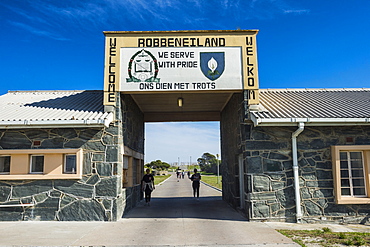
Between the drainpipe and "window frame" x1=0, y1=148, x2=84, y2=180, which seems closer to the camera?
the drainpipe

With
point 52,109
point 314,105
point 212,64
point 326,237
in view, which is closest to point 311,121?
point 314,105

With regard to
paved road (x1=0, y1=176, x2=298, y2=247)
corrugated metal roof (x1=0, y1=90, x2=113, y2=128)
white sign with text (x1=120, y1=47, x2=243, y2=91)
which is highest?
white sign with text (x1=120, y1=47, x2=243, y2=91)

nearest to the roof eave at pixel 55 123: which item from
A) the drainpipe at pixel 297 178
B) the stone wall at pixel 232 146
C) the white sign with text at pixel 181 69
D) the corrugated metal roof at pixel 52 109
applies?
the corrugated metal roof at pixel 52 109

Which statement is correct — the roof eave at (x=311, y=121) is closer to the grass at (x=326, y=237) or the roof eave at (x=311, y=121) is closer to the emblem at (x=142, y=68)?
the grass at (x=326, y=237)

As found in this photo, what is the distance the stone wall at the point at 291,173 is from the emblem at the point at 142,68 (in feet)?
11.4

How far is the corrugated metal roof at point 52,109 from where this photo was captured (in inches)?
367

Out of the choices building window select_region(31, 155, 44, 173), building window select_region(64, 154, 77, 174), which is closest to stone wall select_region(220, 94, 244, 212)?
building window select_region(64, 154, 77, 174)

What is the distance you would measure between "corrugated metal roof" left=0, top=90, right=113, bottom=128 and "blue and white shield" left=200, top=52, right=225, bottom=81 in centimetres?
334

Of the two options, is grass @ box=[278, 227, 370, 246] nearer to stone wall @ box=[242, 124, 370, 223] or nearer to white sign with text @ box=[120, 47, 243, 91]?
stone wall @ box=[242, 124, 370, 223]

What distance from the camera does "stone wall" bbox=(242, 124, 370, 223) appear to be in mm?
9383

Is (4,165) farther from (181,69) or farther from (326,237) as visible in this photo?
(326,237)

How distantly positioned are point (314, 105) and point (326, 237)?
15.9 ft

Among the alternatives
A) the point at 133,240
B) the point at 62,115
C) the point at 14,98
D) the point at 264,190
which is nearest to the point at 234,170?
the point at 264,190

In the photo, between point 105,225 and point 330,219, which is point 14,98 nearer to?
point 105,225
